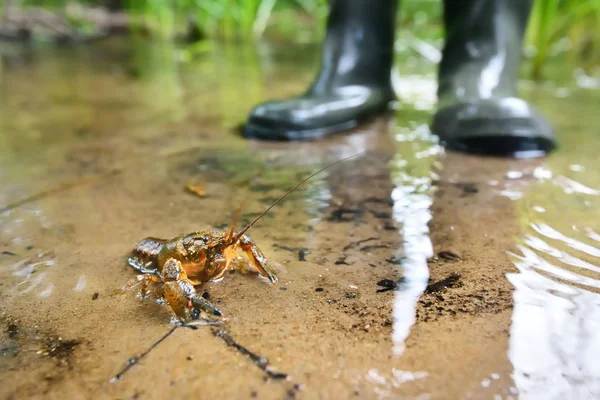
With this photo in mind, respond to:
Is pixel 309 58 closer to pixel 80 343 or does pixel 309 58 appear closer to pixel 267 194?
pixel 267 194

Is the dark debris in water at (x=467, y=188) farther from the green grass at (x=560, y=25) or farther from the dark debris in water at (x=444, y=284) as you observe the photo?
the green grass at (x=560, y=25)

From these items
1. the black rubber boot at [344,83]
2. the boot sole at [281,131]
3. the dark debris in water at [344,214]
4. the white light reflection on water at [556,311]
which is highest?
the black rubber boot at [344,83]

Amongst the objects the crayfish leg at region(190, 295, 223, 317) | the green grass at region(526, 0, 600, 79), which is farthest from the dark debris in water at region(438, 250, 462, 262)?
the green grass at region(526, 0, 600, 79)

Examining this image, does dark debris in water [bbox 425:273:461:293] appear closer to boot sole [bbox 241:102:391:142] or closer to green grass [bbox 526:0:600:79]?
boot sole [bbox 241:102:391:142]

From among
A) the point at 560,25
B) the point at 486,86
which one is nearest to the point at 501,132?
the point at 486,86

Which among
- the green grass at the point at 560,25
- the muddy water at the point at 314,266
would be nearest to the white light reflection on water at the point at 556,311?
the muddy water at the point at 314,266
